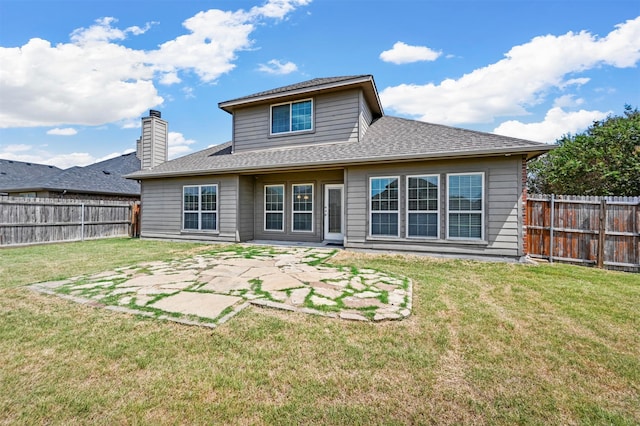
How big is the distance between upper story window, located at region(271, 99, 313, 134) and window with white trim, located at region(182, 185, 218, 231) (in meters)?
3.18

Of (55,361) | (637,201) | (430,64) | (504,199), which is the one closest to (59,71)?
(55,361)

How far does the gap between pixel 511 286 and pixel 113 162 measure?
74.4ft

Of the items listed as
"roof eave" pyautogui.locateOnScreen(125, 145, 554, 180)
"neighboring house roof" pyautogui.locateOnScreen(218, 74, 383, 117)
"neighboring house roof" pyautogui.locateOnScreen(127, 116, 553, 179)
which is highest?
"neighboring house roof" pyautogui.locateOnScreen(218, 74, 383, 117)

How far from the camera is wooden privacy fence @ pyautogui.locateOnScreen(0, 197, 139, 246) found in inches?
362

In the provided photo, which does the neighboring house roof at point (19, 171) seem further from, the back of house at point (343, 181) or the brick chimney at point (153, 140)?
the back of house at point (343, 181)

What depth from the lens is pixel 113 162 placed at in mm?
18906

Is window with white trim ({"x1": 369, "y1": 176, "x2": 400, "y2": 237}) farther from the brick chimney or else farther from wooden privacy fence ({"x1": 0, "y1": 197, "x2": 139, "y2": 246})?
wooden privacy fence ({"x1": 0, "y1": 197, "x2": 139, "y2": 246})

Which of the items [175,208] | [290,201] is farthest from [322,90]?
[175,208]

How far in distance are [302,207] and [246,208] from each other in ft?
6.64

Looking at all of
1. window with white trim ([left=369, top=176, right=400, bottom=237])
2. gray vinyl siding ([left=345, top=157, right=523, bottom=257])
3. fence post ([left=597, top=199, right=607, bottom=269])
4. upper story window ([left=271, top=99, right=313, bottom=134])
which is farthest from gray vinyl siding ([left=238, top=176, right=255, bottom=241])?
fence post ([left=597, top=199, right=607, bottom=269])

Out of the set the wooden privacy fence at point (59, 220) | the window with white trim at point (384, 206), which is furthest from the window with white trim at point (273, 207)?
the wooden privacy fence at point (59, 220)

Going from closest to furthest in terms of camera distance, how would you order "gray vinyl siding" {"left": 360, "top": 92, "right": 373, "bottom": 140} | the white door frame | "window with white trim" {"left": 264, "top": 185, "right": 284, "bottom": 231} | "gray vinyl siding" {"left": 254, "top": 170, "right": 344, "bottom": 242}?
1. "gray vinyl siding" {"left": 360, "top": 92, "right": 373, "bottom": 140}
2. the white door frame
3. "gray vinyl siding" {"left": 254, "top": 170, "right": 344, "bottom": 242}
4. "window with white trim" {"left": 264, "top": 185, "right": 284, "bottom": 231}

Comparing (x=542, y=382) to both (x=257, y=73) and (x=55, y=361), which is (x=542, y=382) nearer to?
(x=55, y=361)

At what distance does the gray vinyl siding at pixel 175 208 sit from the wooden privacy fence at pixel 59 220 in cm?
187
